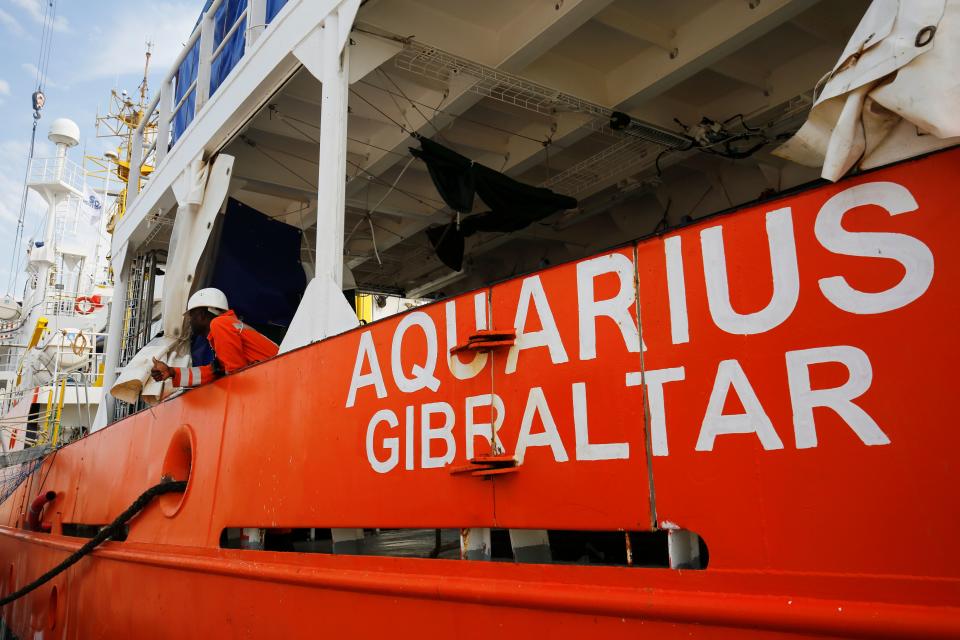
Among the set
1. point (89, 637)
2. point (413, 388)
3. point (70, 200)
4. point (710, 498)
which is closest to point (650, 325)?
point (710, 498)

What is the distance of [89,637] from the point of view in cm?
458

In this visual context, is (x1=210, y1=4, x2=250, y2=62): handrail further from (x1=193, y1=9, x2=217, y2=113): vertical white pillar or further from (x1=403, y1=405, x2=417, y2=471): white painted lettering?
(x1=403, y1=405, x2=417, y2=471): white painted lettering

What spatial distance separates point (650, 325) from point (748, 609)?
703 millimetres

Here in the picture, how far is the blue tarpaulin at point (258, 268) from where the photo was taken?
6.37 m

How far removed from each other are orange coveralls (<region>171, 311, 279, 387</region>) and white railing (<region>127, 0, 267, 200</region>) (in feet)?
6.66

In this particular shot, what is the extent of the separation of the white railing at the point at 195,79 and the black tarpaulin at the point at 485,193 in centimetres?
140

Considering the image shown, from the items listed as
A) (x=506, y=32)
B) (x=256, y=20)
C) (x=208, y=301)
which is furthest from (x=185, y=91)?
(x=506, y=32)

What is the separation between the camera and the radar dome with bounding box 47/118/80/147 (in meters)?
23.0

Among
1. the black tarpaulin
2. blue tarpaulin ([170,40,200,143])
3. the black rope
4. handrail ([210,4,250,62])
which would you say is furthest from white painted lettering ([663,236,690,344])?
blue tarpaulin ([170,40,200,143])

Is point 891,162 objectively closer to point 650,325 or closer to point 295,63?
point 650,325

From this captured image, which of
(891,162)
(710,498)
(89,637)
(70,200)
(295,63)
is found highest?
(70,200)

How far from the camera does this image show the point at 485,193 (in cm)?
538

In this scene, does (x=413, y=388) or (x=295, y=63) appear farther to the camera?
(x=295, y=63)

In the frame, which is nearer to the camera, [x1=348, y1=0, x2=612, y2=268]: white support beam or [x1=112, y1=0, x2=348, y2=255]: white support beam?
[x1=112, y1=0, x2=348, y2=255]: white support beam
